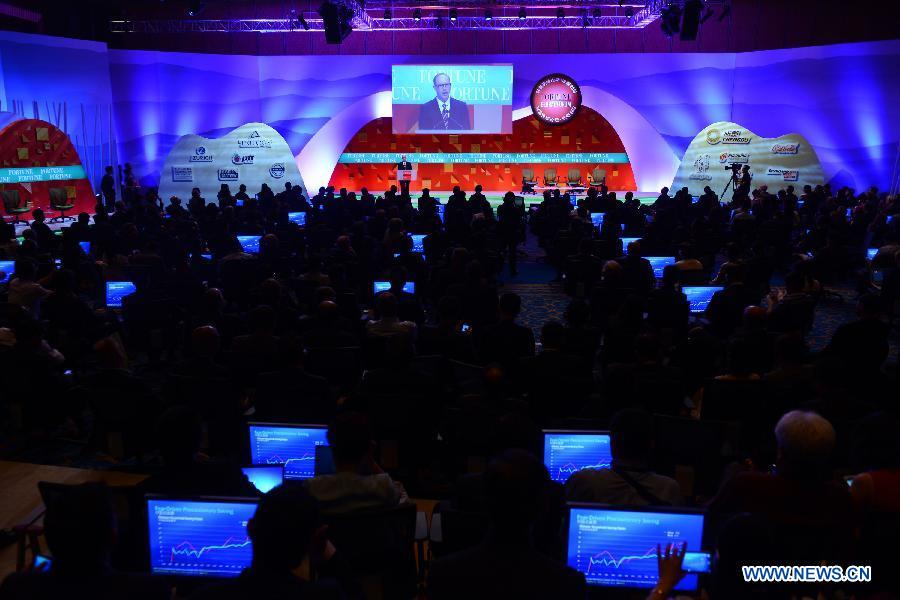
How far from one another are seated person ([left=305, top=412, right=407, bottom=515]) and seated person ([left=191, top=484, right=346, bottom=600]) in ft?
2.95

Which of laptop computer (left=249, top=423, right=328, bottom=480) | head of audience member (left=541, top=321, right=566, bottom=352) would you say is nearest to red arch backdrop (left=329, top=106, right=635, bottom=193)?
head of audience member (left=541, top=321, right=566, bottom=352)

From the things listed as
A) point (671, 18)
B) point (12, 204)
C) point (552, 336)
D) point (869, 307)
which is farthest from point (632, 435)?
point (12, 204)

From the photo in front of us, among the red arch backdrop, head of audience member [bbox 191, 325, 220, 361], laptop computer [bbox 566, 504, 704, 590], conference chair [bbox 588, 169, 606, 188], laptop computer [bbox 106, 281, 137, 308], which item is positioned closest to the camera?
laptop computer [bbox 566, 504, 704, 590]

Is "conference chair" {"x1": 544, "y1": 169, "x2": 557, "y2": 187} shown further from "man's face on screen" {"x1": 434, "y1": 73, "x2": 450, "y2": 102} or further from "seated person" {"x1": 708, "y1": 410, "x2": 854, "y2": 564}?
"seated person" {"x1": 708, "y1": 410, "x2": 854, "y2": 564}

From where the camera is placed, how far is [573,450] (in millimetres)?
3910

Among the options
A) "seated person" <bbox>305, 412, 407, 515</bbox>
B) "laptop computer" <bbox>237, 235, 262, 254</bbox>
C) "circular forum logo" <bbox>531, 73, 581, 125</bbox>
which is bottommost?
"seated person" <bbox>305, 412, 407, 515</bbox>

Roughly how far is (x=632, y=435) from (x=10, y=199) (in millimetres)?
17470

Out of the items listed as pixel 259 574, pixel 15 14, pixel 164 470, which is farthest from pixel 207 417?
pixel 15 14

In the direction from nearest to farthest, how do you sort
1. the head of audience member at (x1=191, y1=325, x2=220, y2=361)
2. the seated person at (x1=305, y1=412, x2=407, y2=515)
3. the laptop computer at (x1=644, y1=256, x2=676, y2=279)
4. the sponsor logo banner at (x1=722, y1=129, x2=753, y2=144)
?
the seated person at (x1=305, y1=412, x2=407, y2=515) < the head of audience member at (x1=191, y1=325, x2=220, y2=361) < the laptop computer at (x1=644, y1=256, x2=676, y2=279) < the sponsor logo banner at (x1=722, y1=129, x2=753, y2=144)

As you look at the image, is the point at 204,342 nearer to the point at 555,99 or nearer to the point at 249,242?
the point at 249,242

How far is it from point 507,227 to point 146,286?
670 cm

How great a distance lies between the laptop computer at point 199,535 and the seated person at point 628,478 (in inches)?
53.3

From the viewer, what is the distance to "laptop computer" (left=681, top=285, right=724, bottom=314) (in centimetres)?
818

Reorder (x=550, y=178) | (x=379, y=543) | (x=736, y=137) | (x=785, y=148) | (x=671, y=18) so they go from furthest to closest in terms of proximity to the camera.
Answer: (x=550, y=178)
(x=736, y=137)
(x=785, y=148)
(x=671, y=18)
(x=379, y=543)
